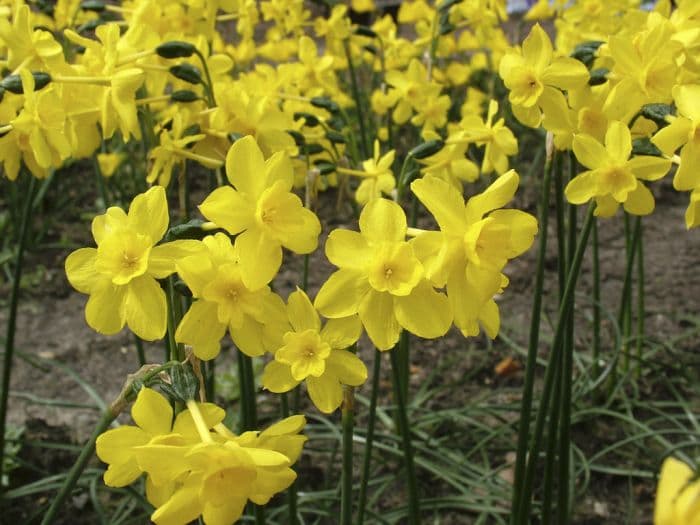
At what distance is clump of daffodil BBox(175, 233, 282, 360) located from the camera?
0.87m

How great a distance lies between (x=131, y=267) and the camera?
3.01ft

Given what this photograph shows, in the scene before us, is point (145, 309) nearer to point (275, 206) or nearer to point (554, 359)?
point (275, 206)

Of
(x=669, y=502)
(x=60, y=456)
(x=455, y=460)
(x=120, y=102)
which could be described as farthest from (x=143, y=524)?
(x=669, y=502)

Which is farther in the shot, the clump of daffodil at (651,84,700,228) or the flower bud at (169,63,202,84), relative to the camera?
the flower bud at (169,63,202,84)

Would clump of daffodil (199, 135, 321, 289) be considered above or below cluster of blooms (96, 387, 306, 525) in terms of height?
above

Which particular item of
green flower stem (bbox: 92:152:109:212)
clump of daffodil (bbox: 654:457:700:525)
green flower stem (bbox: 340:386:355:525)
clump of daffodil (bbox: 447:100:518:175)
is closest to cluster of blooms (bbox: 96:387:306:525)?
green flower stem (bbox: 340:386:355:525)

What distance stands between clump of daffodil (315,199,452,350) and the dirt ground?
146 centimetres

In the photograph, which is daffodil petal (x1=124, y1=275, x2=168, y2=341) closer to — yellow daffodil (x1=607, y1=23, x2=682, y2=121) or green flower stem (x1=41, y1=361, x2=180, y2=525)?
green flower stem (x1=41, y1=361, x2=180, y2=525)

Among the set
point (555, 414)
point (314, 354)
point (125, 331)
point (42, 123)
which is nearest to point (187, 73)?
point (42, 123)

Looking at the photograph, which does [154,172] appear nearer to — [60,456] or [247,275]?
[247,275]

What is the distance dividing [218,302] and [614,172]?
0.61 metres

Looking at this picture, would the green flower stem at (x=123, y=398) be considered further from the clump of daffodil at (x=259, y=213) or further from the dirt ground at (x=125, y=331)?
the dirt ground at (x=125, y=331)

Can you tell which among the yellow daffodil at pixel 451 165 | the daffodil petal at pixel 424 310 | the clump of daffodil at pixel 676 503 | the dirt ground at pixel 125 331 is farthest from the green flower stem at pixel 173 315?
the dirt ground at pixel 125 331

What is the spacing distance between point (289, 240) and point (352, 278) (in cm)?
8
